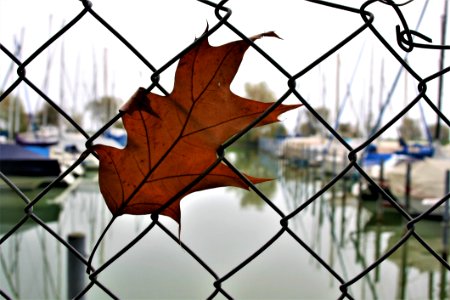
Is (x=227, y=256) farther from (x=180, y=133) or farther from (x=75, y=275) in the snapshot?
(x=180, y=133)

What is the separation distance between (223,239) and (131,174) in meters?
4.74

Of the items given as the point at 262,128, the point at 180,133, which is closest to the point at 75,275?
the point at 180,133

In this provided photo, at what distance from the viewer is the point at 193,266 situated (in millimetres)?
4020

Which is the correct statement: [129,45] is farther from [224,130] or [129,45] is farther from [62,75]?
[62,75]

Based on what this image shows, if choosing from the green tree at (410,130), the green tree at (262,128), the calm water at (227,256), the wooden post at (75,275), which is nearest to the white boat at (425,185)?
the calm water at (227,256)

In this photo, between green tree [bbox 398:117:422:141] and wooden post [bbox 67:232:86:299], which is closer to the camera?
wooden post [bbox 67:232:86:299]

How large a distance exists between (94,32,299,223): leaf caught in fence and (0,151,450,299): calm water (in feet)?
9.28

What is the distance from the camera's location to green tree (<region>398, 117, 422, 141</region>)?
43.9ft

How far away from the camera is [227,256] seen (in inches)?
177

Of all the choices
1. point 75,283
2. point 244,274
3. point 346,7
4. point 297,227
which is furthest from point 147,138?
point 297,227

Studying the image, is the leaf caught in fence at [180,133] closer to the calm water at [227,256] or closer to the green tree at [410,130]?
the calm water at [227,256]

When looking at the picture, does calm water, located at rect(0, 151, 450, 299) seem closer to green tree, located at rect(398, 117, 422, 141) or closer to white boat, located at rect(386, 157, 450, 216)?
white boat, located at rect(386, 157, 450, 216)

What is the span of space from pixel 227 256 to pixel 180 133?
4.19 meters

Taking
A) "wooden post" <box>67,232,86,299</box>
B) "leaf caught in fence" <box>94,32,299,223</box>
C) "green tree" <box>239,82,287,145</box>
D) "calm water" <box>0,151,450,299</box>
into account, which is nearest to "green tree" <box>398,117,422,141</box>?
"green tree" <box>239,82,287,145</box>
